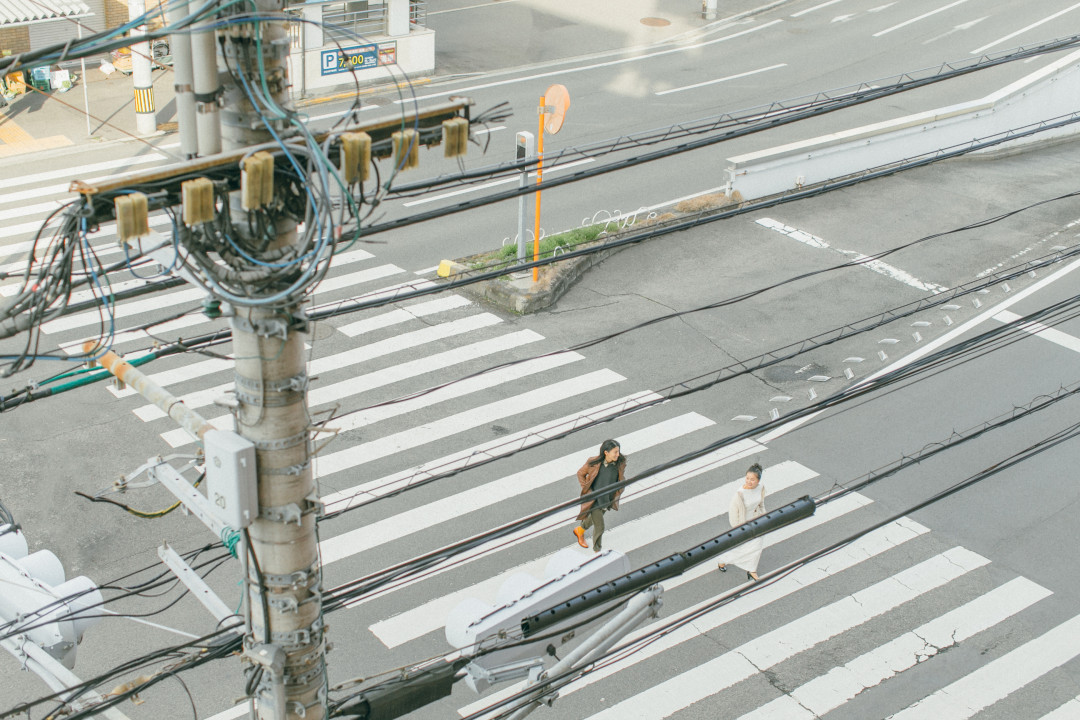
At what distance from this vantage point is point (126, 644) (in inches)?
424

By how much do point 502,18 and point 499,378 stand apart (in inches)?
773

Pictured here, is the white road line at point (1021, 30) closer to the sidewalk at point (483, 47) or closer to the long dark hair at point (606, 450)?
the sidewalk at point (483, 47)

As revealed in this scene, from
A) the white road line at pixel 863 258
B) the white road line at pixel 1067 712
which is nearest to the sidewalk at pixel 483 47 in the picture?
the white road line at pixel 863 258

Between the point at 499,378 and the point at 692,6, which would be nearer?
the point at 499,378

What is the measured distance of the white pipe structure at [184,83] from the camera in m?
4.78

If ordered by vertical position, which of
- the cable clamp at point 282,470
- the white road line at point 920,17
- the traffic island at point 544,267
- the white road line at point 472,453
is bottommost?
the white road line at point 472,453

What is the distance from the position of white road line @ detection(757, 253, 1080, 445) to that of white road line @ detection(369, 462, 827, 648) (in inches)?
33.8

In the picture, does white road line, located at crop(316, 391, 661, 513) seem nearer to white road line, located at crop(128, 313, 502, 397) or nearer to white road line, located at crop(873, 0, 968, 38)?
white road line, located at crop(128, 313, 502, 397)

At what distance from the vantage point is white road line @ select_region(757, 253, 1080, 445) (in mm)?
14820

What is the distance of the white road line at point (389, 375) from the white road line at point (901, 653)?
7.02 meters

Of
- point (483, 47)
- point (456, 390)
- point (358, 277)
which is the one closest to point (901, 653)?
point (456, 390)

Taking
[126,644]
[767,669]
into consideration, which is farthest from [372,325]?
[767,669]

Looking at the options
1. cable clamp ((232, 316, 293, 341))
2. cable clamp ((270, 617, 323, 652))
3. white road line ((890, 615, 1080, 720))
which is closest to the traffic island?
white road line ((890, 615, 1080, 720))

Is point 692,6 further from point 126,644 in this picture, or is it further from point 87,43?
point 87,43
